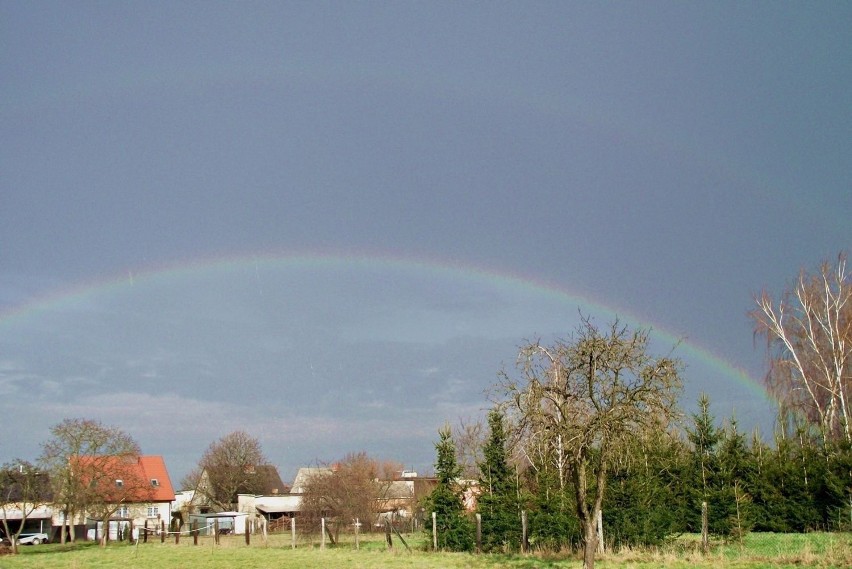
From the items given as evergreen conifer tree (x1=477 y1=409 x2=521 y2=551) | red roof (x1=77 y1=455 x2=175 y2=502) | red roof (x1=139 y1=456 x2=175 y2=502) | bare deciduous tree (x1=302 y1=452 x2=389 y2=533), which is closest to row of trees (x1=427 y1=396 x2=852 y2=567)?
evergreen conifer tree (x1=477 y1=409 x2=521 y2=551)

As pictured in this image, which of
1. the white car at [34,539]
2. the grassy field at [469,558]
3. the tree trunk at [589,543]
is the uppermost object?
the tree trunk at [589,543]

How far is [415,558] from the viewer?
76.4 ft

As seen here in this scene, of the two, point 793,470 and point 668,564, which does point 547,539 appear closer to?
point 668,564

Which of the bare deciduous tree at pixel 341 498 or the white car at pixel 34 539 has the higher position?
the bare deciduous tree at pixel 341 498

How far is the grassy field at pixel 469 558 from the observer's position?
1791 cm

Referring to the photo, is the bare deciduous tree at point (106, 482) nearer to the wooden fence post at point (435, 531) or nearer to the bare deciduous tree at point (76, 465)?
the bare deciduous tree at point (76, 465)

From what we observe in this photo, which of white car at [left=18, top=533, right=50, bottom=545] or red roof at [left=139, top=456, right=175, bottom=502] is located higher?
red roof at [left=139, top=456, right=175, bottom=502]

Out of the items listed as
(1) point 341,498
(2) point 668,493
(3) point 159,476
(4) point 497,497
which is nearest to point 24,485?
(1) point 341,498

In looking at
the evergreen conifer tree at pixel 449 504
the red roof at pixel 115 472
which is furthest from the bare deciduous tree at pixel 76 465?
the evergreen conifer tree at pixel 449 504

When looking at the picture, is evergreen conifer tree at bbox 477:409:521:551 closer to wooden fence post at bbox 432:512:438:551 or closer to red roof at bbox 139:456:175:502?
wooden fence post at bbox 432:512:438:551

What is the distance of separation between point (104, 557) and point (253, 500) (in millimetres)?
32165

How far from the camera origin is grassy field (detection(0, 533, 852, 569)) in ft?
58.7

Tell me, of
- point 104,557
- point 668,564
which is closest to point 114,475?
point 104,557

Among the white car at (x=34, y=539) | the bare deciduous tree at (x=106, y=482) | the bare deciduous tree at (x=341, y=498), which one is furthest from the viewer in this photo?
the white car at (x=34, y=539)
